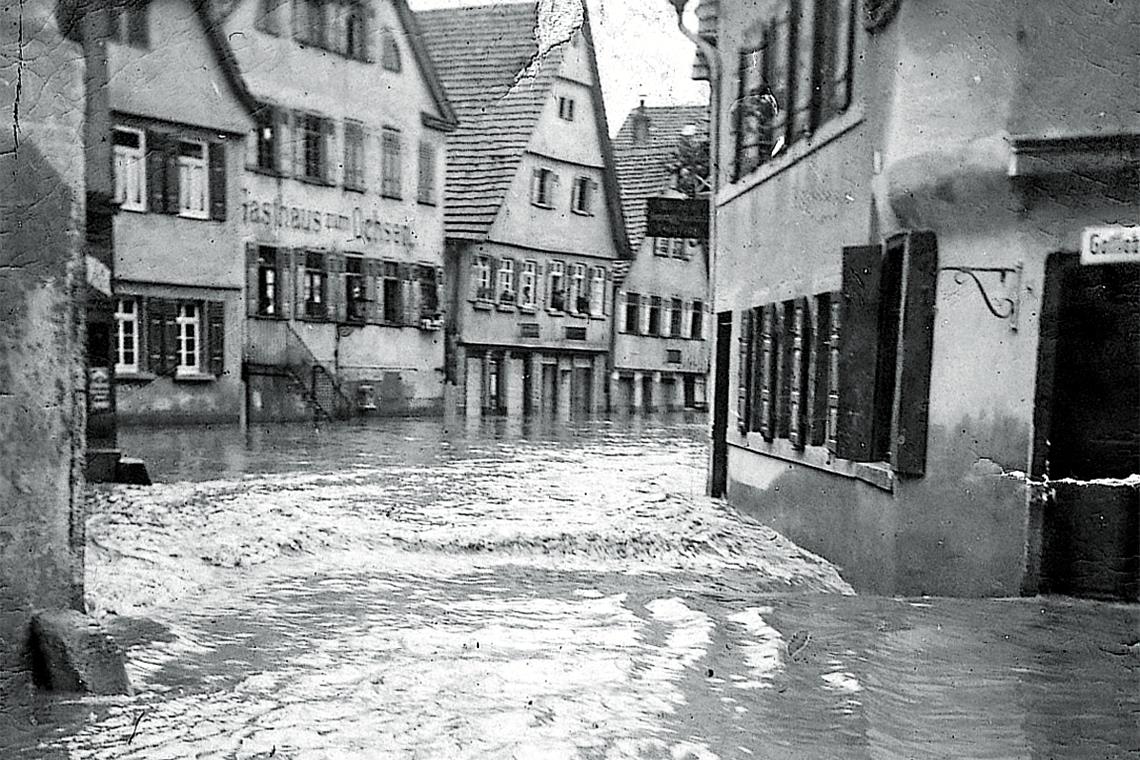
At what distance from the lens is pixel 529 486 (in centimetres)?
1197

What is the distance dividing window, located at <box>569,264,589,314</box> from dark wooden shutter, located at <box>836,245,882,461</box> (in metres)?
18.0

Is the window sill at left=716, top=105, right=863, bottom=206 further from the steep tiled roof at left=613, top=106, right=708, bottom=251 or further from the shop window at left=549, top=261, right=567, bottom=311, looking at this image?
the shop window at left=549, top=261, right=567, bottom=311

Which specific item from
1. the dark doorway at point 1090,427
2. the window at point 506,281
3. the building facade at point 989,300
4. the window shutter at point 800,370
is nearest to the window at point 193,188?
the window shutter at point 800,370

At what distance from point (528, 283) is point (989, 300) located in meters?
17.8

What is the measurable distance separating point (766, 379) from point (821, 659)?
3624 mm

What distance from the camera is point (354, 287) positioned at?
31.7 feet

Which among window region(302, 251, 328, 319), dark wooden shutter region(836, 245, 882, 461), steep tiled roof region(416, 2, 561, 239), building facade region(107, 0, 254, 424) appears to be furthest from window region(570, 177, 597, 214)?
dark wooden shutter region(836, 245, 882, 461)

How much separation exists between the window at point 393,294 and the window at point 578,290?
→ 1279cm

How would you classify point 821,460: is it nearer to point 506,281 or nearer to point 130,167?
point 130,167

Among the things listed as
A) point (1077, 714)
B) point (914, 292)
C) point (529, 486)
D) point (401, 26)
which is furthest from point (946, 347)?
point (529, 486)

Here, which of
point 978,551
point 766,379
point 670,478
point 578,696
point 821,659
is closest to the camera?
point 578,696

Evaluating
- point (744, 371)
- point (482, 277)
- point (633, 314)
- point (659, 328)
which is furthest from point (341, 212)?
point (659, 328)

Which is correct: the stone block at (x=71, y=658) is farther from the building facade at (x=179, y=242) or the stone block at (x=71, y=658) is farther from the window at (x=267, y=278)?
the window at (x=267, y=278)

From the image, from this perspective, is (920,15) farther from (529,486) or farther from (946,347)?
(529,486)
